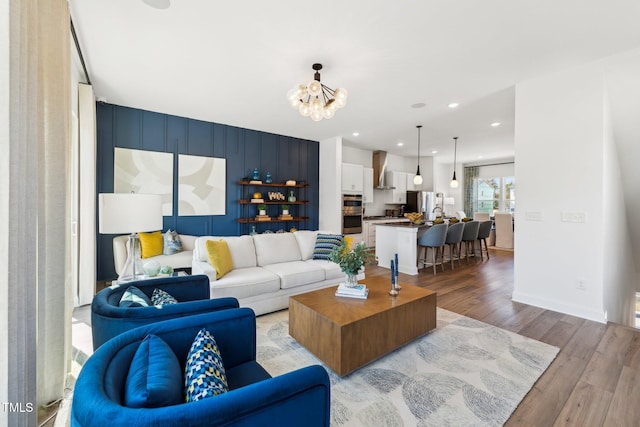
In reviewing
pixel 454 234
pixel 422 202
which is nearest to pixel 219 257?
pixel 454 234

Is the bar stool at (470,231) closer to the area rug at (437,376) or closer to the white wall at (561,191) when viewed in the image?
the white wall at (561,191)

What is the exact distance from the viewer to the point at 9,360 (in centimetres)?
102

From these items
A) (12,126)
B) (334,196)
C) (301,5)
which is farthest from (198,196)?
(12,126)

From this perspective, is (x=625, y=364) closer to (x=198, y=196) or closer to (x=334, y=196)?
(x=334, y=196)

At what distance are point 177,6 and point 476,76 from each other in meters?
3.14

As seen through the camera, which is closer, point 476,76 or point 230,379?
point 230,379

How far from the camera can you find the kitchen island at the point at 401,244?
4.98 m

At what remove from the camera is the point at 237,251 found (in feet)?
11.5

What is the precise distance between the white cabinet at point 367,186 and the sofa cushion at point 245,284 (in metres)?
4.70

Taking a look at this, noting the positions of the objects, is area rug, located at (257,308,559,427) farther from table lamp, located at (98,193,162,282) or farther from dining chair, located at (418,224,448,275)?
dining chair, located at (418,224,448,275)

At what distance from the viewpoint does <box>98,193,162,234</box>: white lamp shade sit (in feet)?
6.35

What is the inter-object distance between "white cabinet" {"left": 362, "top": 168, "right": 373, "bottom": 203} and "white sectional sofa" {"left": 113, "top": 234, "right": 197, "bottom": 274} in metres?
4.48

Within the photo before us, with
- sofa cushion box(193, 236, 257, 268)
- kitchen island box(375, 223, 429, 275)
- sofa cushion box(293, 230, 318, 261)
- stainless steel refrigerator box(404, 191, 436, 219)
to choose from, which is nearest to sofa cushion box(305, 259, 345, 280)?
sofa cushion box(293, 230, 318, 261)

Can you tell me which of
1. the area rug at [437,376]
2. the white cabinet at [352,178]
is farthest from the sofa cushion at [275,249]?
the white cabinet at [352,178]
